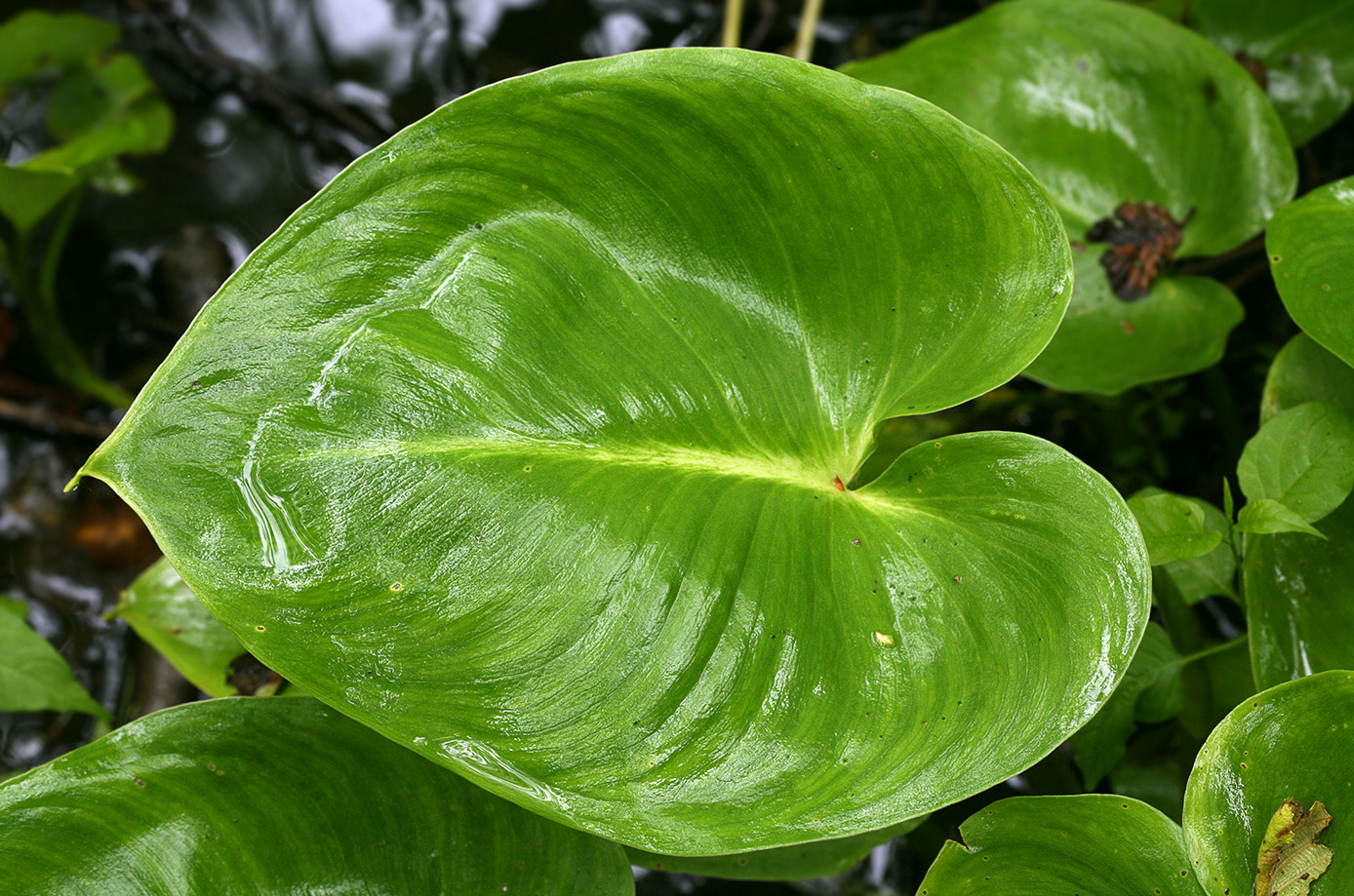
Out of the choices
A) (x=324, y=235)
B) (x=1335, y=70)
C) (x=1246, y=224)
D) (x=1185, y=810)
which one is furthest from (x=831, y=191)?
(x=1335, y=70)

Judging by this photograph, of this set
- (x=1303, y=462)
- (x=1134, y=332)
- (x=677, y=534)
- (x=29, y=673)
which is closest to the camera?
(x=677, y=534)

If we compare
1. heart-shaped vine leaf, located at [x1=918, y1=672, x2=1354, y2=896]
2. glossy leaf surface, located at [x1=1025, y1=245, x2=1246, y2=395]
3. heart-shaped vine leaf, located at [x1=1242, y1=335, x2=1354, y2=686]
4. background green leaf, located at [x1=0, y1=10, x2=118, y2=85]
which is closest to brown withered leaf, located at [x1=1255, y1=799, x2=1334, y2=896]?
heart-shaped vine leaf, located at [x1=918, y1=672, x2=1354, y2=896]

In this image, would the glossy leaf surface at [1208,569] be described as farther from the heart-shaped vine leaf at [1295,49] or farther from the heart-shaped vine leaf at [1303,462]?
the heart-shaped vine leaf at [1295,49]

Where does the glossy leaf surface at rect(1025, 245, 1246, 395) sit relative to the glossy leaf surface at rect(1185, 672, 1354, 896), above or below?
above

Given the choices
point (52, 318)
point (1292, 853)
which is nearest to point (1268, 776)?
point (1292, 853)

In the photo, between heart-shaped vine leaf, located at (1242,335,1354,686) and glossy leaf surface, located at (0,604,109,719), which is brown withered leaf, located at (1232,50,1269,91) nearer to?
heart-shaped vine leaf, located at (1242,335,1354,686)

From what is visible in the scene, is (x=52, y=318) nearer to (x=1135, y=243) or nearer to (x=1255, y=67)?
(x=1135, y=243)

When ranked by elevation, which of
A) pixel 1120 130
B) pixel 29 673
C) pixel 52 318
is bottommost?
pixel 29 673
